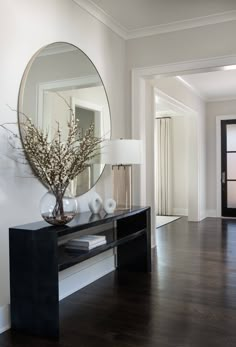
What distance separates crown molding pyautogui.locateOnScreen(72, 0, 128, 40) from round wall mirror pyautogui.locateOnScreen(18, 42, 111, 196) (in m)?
0.52

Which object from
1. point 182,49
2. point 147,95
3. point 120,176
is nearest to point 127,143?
point 120,176

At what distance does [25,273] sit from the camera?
8.16 ft

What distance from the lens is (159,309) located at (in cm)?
289

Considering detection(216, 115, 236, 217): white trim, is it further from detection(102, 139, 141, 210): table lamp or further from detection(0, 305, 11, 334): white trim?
detection(0, 305, 11, 334): white trim

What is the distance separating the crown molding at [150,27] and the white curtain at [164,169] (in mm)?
4389

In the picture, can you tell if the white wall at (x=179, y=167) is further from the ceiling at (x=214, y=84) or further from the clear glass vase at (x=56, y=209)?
the clear glass vase at (x=56, y=209)

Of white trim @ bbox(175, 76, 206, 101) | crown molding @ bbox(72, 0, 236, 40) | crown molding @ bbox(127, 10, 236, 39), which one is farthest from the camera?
white trim @ bbox(175, 76, 206, 101)

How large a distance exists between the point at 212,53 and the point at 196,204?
4.21 meters

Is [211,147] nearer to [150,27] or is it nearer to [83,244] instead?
[150,27]

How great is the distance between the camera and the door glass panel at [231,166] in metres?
8.03

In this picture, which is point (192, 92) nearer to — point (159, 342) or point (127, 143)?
point (127, 143)

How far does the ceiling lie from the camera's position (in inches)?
243

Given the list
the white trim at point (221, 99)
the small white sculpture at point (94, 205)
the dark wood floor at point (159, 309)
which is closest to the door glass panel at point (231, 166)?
the white trim at point (221, 99)

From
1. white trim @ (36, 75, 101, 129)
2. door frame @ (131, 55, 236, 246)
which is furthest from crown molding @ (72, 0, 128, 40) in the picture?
white trim @ (36, 75, 101, 129)
